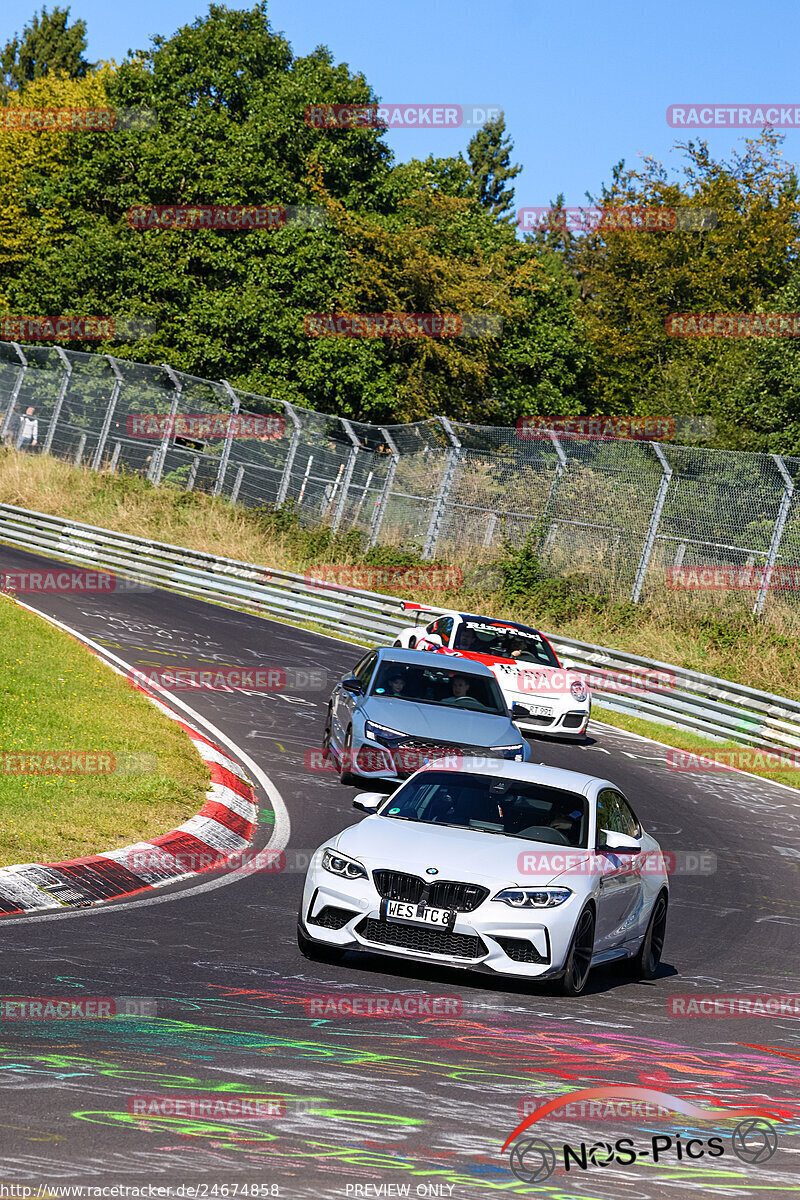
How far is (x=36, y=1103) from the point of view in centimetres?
538

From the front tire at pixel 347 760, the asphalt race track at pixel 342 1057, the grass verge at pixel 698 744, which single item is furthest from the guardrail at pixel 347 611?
the asphalt race track at pixel 342 1057

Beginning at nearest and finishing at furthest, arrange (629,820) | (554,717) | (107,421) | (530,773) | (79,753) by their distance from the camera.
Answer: (530,773) < (629,820) < (79,753) < (554,717) < (107,421)

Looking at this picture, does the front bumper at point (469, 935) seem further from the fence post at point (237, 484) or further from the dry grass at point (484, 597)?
the fence post at point (237, 484)

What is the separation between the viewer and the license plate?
8.31 meters

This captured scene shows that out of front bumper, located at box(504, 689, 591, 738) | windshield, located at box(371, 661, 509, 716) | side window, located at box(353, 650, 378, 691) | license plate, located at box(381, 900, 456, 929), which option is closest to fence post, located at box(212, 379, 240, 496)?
front bumper, located at box(504, 689, 591, 738)

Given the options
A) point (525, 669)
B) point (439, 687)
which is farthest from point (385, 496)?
point (439, 687)

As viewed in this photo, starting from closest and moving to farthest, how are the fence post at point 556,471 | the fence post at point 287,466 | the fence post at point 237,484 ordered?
the fence post at point 556,471 < the fence post at point 287,466 < the fence post at point 237,484

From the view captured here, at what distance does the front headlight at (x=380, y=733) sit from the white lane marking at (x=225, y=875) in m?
1.08

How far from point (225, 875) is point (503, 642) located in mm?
11104

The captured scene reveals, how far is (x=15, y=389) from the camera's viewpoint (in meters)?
42.3

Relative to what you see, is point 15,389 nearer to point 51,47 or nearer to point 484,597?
point 484,597

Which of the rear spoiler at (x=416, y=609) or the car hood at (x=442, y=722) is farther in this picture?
the rear spoiler at (x=416, y=609)

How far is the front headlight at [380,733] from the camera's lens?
14.8 m

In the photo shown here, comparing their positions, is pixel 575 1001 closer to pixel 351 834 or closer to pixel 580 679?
pixel 351 834
